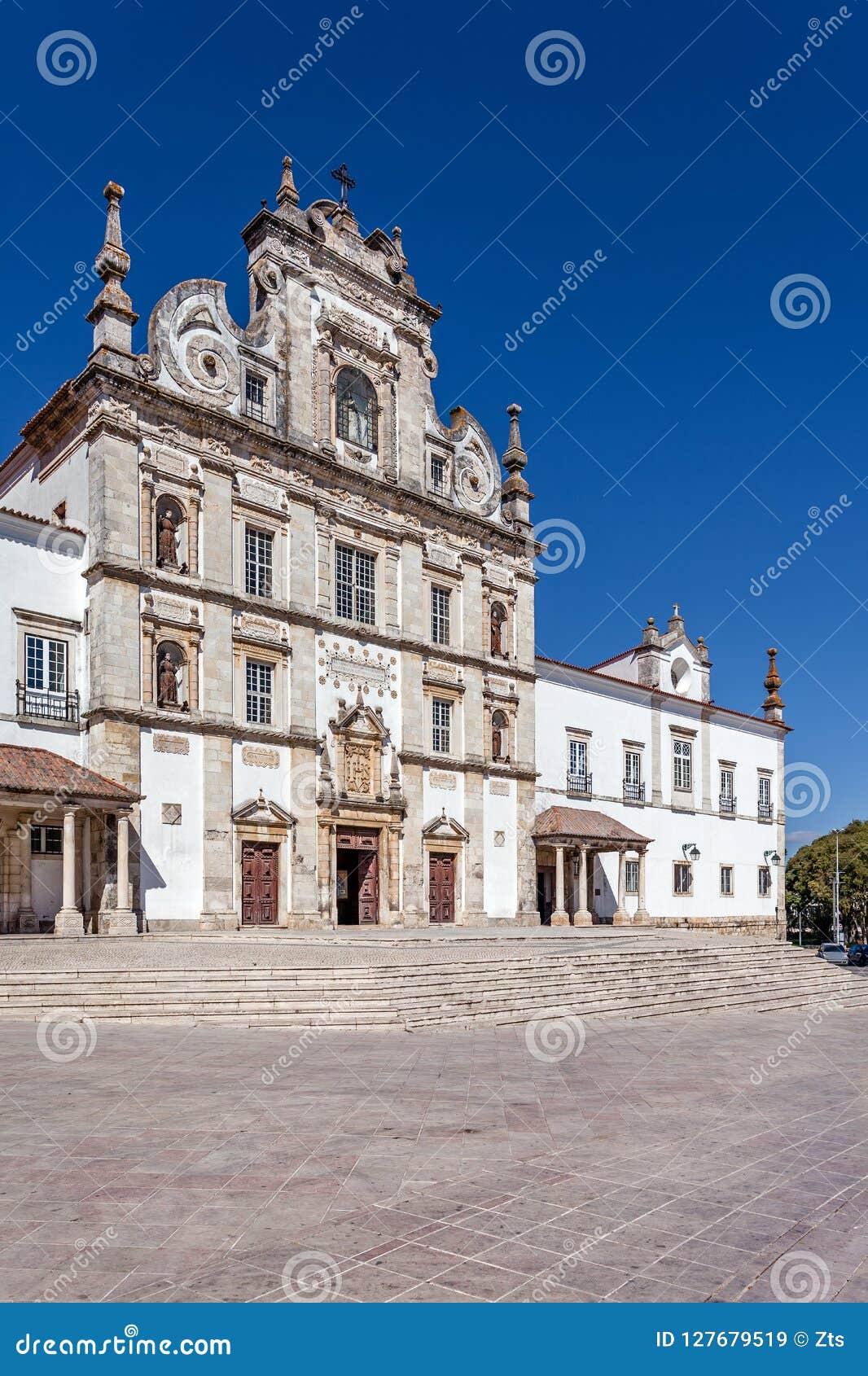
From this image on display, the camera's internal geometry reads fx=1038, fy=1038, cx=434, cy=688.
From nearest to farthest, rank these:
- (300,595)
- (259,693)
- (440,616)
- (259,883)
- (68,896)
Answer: (68,896)
(259,883)
(259,693)
(300,595)
(440,616)

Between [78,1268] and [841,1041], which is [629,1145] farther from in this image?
[841,1041]

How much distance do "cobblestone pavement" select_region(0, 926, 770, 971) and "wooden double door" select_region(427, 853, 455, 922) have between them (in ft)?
18.6

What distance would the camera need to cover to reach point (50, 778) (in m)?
Answer: 23.1

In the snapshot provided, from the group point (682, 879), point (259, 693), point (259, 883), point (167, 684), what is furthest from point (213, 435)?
point (682, 879)

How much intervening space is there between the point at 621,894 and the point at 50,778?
22993 millimetres

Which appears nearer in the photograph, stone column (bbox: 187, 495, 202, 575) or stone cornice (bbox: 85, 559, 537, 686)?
stone cornice (bbox: 85, 559, 537, 686)

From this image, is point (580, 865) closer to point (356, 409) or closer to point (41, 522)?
point (356, 409)

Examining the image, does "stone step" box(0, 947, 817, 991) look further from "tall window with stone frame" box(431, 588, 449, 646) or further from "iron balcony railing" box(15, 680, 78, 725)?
"tall window with stone frame" box(431, 588, 449, 646)

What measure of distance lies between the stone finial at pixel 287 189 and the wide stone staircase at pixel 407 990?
886 inches

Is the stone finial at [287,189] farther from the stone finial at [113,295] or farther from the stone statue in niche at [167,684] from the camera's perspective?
the stone statue in niche at [167,684]

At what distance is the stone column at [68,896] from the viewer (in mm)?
22422

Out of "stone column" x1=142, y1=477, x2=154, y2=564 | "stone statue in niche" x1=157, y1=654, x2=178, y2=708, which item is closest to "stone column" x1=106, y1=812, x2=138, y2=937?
"stone statue in niche" x1=157, y1=654, x2=178, y2=708

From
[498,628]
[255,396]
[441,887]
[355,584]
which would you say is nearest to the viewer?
[255,396]

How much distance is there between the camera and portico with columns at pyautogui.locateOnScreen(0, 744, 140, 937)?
22.6 metres
